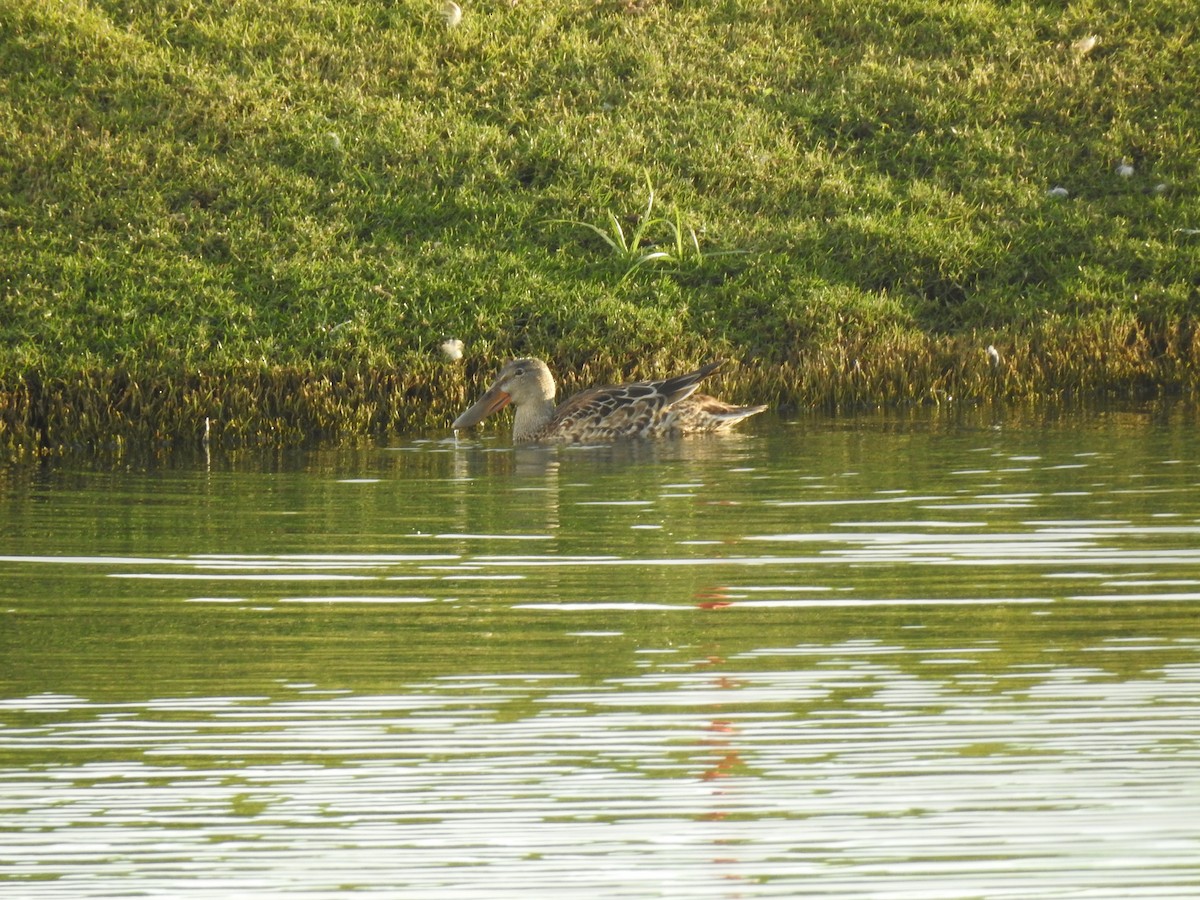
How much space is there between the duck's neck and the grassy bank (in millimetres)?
906

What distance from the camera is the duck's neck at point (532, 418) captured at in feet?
41.7

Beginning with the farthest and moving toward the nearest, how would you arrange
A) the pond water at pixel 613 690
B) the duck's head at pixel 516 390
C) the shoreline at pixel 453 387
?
the shoreline at pixel 453 387 < the duck's head at pixel 516 390 < the pond water at pixel 613 690

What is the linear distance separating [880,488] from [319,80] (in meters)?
9.85

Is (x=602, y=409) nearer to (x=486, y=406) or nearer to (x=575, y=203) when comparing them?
(x=486, y=406)

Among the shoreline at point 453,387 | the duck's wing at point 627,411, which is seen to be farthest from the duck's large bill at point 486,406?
the shoreline at point 453,387

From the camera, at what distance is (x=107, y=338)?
14141 millimetres

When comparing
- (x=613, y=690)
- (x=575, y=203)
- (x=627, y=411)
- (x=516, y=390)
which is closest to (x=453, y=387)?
(x=516, y=390)

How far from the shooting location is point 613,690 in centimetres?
544

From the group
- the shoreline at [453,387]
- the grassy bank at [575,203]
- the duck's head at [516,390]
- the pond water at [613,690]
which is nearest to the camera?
the pond water at [613,690]

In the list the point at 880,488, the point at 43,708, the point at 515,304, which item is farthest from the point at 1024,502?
the point at 515,304

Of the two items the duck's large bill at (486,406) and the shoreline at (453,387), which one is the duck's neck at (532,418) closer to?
the duck's large bill at (486,406)

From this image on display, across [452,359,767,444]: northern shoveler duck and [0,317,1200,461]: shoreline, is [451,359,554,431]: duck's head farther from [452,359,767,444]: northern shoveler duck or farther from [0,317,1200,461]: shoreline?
[0,317,1200,461]: shoreline

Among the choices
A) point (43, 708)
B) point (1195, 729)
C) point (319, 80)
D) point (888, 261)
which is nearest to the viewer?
point (1195, 729)

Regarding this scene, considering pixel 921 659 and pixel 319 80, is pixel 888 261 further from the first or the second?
pixel 921 659
